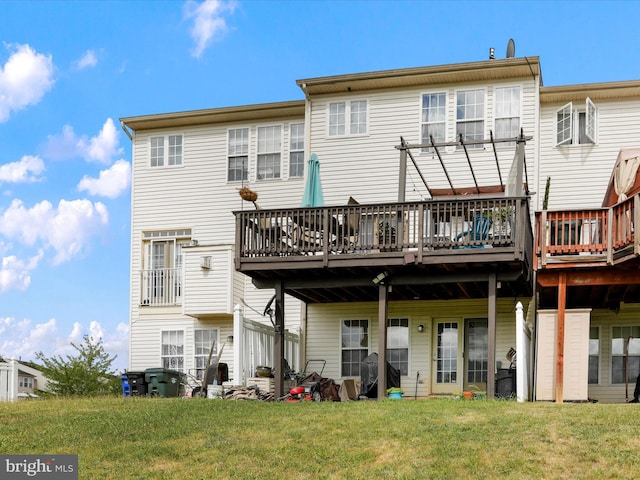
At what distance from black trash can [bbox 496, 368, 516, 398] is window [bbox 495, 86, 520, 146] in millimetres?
5705

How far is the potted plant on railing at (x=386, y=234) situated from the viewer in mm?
17453

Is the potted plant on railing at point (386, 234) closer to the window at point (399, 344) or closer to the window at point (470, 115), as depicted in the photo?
the window at point (399, 344)

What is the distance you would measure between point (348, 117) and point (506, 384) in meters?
7.82

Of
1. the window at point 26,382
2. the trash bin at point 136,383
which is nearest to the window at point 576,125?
the trash bin at point 136,383

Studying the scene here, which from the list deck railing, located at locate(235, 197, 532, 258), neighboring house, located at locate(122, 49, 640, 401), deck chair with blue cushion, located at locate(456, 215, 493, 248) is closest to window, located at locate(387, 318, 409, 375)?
neighboring house, located at locate(122, 49, 640, 401)

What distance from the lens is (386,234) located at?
17.8m

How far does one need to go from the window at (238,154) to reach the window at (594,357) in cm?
945

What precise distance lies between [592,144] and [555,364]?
6.40 meters

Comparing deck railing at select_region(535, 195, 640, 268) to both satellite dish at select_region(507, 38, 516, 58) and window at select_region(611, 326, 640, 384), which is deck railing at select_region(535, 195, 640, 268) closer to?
window at select_region(611, 326, 640, 384)

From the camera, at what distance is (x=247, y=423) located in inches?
571

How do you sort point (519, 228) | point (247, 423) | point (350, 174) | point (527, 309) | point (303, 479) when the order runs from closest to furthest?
point (303, 479) < point (247, 423) < point (519, 228) < point (527, 309) < point (350, 174)

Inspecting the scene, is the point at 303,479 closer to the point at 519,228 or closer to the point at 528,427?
the point at 528,427

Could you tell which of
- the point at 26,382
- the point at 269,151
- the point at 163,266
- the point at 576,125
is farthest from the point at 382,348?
the point at 26,382

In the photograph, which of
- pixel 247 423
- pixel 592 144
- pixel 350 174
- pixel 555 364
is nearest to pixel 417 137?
pixel 350 174
